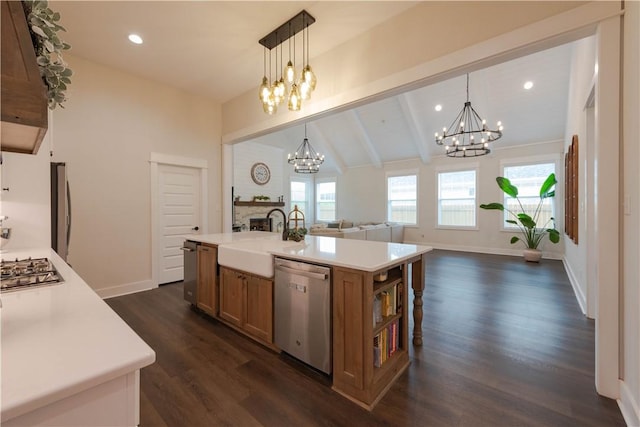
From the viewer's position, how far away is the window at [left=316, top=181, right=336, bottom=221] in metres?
11.1

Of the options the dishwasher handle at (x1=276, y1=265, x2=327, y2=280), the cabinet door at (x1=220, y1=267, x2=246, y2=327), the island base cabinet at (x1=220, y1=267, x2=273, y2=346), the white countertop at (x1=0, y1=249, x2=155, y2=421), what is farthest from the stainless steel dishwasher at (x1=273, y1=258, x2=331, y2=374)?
the white countertop at (x1=0, y1=249, x2=155, y2=421)

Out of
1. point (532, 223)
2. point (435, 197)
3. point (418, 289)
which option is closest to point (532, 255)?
point (532, 223)

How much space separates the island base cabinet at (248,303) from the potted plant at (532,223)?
5.94 m

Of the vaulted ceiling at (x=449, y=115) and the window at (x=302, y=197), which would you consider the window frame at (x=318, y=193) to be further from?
the vaulted ceiling at (x=449, y=115)

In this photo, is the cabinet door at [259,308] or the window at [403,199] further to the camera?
the window at [403,199]

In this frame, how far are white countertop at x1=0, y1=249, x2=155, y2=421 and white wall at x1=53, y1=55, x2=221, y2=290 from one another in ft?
11.1

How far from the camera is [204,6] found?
276 cm

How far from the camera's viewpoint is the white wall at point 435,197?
684cm

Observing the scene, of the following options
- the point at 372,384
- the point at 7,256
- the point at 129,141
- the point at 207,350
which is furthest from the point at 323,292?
the point at 129,141

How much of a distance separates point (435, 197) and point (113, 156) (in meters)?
7.90

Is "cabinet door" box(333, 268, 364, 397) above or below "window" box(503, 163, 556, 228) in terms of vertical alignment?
below

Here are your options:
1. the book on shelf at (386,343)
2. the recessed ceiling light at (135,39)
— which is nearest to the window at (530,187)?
the book on shelf at (386,343)

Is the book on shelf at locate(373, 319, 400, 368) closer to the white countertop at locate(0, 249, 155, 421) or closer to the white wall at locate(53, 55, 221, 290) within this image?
the white countertop at locate(0, 249, 155, 421)

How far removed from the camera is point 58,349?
0.71 m
